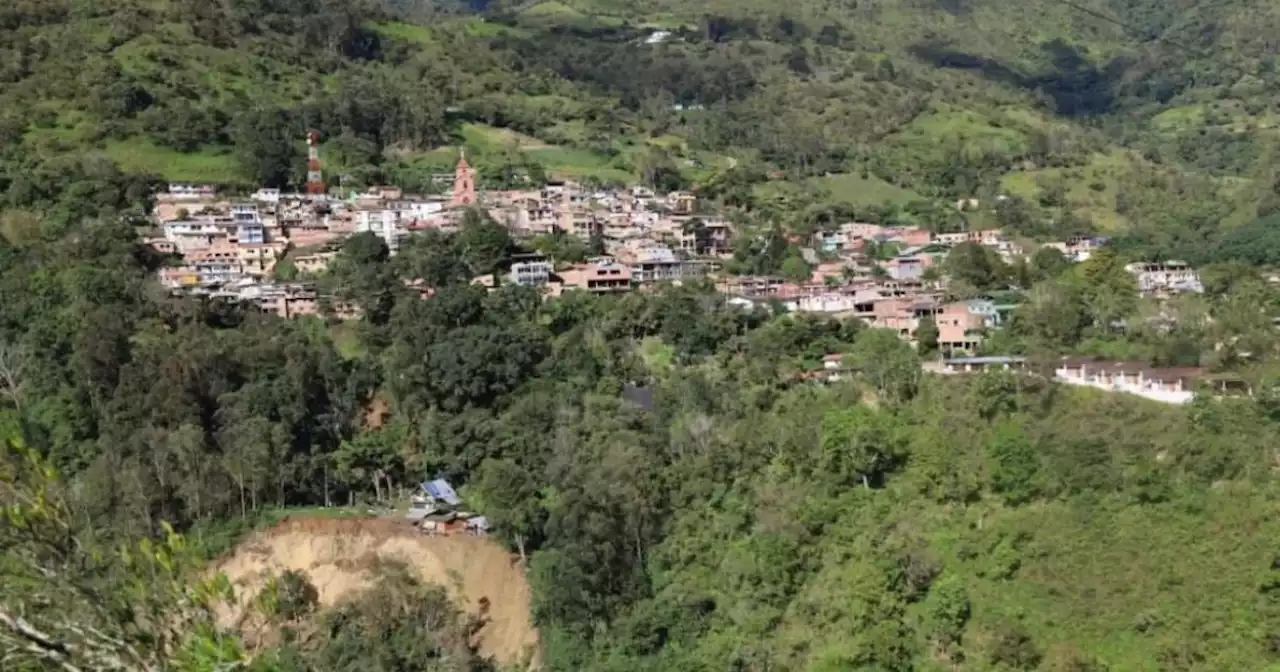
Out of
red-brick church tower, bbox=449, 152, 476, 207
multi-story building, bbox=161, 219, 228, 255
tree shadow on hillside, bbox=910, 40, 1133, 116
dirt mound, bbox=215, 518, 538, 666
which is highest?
tree shadow on hillside, bbox=910, 40, 1133, 116

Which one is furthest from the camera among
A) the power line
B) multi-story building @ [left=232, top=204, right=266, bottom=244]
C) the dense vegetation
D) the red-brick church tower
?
the power line

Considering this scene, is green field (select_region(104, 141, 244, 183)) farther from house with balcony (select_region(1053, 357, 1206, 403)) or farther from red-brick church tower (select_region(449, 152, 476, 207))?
house with balcony (select_region(1053, 357, 1206, 403))

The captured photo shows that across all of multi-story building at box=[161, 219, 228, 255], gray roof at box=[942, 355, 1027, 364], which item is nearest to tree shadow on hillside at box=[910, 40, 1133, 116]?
multi-story building at box=[161, 219, 228, 255]

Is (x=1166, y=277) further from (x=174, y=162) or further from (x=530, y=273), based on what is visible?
(x=174, y=162)

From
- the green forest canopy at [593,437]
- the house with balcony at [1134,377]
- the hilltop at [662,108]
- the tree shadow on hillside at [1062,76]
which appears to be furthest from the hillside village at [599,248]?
the tree shadow on hillside at [1062,76]

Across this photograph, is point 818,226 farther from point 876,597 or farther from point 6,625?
point 6,625

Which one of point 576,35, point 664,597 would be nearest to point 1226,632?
point 664,597

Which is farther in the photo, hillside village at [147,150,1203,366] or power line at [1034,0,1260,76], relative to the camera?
power line at [1034,0,1260,76]
